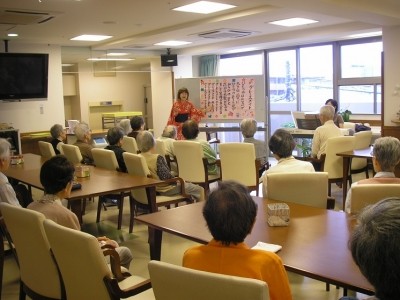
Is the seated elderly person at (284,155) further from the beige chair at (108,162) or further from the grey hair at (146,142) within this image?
the beige chair at (108,162)

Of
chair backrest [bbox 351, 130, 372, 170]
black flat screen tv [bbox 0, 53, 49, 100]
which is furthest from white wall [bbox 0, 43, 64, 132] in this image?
chair backrest [bbox 351, 130, 372, 170]

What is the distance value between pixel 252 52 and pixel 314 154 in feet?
16.6

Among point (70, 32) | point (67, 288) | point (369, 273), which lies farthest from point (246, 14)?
point (369, 273)

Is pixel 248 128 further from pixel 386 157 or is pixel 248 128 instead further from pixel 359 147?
pixel 386 157

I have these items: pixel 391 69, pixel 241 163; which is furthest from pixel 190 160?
pixel 391 69

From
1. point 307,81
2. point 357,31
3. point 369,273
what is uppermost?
point 357,31

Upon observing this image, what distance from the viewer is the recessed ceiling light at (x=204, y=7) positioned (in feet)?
18.6

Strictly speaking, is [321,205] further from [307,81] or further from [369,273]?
[307,81]

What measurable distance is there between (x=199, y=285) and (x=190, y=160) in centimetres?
389

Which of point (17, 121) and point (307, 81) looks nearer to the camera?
point (17, 121)

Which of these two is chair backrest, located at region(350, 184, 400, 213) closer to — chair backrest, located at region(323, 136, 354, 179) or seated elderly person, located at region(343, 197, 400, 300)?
seated elderly person, located at region(343, 197, 400, 300)

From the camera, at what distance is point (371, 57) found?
8492mm

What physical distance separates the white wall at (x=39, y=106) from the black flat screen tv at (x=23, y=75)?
19.2 inches

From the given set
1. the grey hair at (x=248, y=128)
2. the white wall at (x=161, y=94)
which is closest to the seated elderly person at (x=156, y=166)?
the grey hair at (x=248, y=128)
